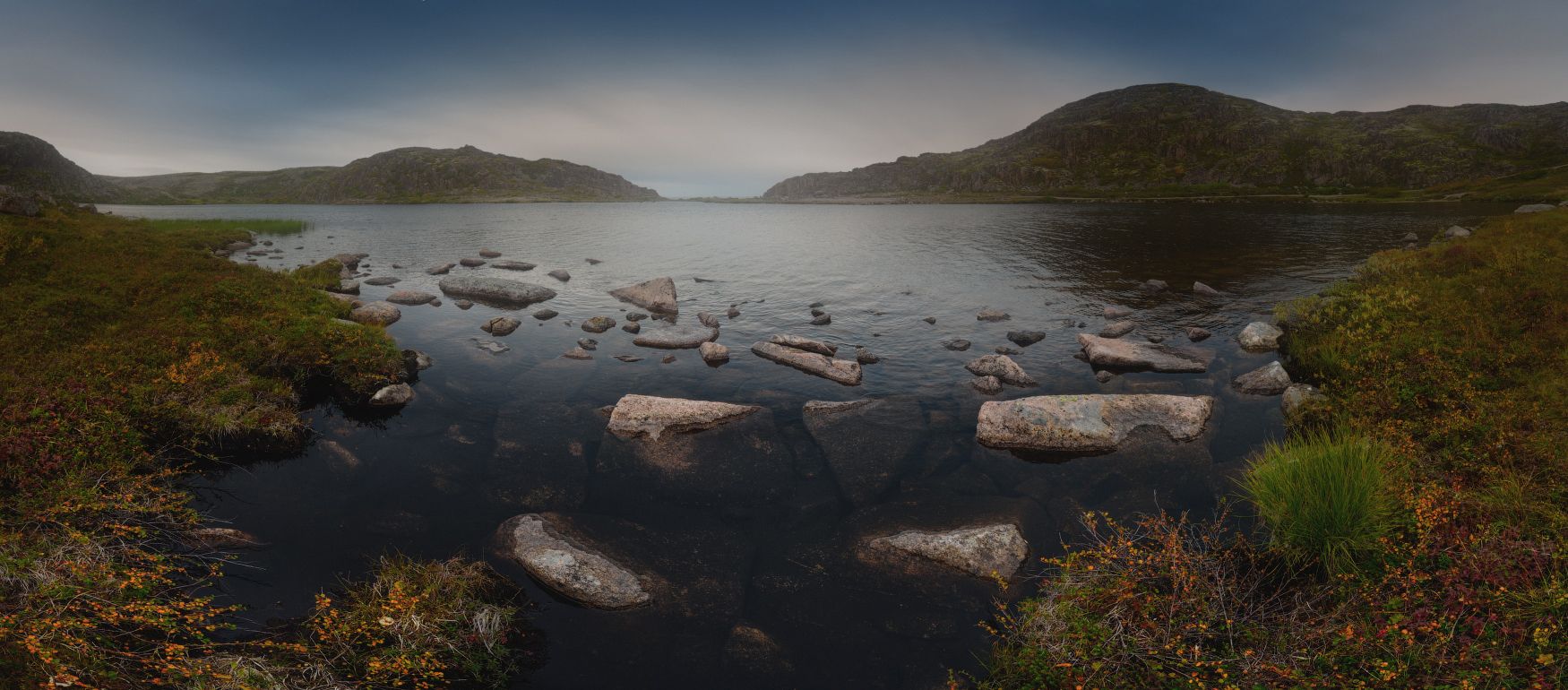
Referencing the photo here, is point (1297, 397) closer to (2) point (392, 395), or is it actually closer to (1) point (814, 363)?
(1) point (814, 363)

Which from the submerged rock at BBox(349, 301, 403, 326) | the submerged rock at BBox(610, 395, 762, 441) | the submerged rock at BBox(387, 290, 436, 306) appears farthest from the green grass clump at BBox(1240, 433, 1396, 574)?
the submerged rock at BBox(387, 290, 436, 306)

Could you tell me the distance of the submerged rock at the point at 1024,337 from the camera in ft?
79.6

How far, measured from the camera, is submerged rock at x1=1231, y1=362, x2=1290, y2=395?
57.9 ft

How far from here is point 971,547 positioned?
10.5 meters

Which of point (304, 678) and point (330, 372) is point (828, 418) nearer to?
point (304, 678)

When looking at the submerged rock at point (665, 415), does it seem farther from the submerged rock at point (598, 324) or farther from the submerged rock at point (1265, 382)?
the submerged rock at point (1265, 382)

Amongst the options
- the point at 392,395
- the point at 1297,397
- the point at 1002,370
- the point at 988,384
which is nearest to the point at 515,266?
the point at 392,395

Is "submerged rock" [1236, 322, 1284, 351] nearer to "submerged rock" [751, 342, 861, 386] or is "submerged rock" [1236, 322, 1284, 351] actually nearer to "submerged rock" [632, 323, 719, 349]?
"submerged rock" [751, 342, 861, 386]

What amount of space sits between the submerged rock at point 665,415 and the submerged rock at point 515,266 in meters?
35.2

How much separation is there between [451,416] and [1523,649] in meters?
21.1

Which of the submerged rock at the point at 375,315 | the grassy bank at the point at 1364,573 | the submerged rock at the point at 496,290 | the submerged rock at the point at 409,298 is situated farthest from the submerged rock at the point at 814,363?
the submerged rock at the point at 409,298

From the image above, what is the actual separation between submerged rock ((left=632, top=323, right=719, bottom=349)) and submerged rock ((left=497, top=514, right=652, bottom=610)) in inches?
510

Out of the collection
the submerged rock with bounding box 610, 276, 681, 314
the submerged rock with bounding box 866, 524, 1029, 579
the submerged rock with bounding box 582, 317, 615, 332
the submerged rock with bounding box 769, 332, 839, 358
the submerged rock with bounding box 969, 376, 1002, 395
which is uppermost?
the submerged rock with bounding box 610, 276, 681, 314

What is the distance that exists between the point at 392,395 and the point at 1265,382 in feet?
91.7
